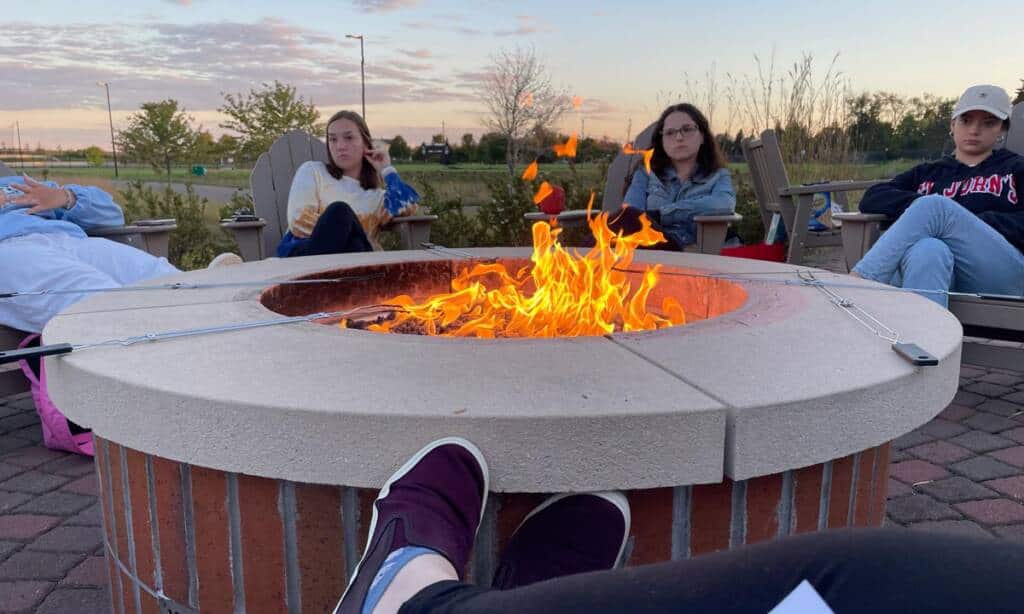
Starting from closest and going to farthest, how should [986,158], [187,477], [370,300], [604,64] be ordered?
A: [187,477], [370,300], [986,158], [604,64]

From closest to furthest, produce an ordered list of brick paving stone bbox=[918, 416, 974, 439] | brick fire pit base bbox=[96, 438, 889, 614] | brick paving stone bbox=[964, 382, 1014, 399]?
brick fire pit base bbox=[96, 438, 889, 614], brick paving stone bbox=[918, 416, 974, 439], brick paving stone bbox=[964, 382, 1014, 399]

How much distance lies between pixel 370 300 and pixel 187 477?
140cm

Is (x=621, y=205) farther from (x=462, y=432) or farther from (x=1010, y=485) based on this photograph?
(x=462, y=432)

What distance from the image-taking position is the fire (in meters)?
1.90

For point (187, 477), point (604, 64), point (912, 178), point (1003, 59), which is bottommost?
point (187, 477)

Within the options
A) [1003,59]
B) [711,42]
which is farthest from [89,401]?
[1003,59]

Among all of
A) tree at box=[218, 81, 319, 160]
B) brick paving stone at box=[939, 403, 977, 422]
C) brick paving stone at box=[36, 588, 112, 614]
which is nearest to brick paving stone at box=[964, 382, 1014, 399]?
brick paving stone at box=[939, 403, 977, 422]

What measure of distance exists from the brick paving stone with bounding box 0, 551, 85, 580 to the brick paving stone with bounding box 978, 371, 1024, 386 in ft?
12.3

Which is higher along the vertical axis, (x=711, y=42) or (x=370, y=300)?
(x=711, y=42)

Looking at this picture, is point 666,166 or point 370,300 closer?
point 370,300

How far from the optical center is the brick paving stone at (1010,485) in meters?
2.20

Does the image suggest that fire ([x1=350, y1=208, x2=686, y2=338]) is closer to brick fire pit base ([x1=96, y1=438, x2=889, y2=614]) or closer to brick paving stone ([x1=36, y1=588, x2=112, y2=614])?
brick fire pit base ([x1=96, y1=438, x2=889, y2=614])

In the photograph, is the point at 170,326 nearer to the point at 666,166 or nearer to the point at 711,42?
the point at 666,166

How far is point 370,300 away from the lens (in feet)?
8.27
